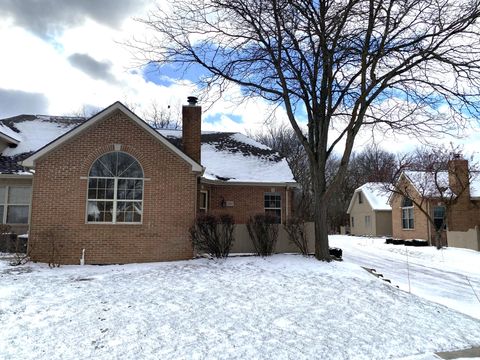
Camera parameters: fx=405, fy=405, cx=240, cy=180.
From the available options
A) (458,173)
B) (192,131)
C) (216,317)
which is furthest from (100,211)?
(458,173)

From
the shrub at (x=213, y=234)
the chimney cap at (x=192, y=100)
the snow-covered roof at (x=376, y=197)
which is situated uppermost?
the chimney cap at (x=192, y=100)

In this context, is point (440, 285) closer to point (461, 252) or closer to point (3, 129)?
point (461, 252)

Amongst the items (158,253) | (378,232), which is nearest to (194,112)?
(158,253)

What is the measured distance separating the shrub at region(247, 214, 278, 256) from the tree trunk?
1.47 metres

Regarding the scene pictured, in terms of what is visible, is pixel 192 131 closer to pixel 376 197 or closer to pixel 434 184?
pixel 434 184

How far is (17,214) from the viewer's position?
1625cm

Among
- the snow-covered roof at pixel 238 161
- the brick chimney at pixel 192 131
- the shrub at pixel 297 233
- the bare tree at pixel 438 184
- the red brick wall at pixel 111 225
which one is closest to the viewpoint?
the red brick wall at pixel 111 225

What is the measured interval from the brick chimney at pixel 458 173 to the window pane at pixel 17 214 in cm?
2415

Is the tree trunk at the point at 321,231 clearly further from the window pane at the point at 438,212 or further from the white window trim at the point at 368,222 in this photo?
the white window trim at the point at 368,222

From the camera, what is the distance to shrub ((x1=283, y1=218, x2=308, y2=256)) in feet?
48.0

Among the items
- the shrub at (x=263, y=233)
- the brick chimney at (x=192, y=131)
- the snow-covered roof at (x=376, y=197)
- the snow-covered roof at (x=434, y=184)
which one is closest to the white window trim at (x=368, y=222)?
the snow-covered roof at (x=376, y=197)

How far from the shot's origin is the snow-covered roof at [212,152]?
1752cm

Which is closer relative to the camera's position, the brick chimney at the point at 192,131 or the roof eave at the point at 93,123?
the roof eave at the point at 93,123

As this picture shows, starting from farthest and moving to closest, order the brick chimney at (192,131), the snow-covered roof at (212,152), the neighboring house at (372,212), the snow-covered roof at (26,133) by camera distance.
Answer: the neighboring house at (372,212) → the snow-covered roof at (212,152) → the snow-covered roof at (26,133) → the brick chimney at (192,131)
